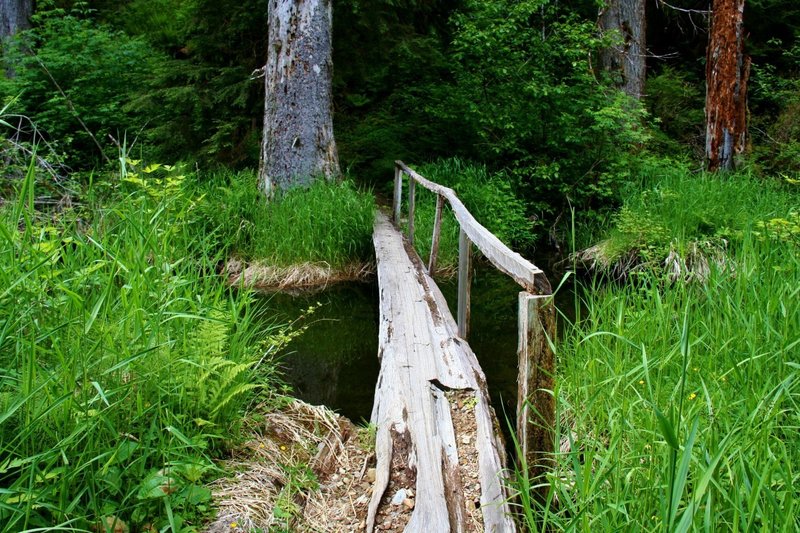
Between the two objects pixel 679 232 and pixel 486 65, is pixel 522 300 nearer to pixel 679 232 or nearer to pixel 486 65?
pixel 679 232

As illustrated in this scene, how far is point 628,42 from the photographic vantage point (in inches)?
412

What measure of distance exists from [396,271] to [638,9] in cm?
787

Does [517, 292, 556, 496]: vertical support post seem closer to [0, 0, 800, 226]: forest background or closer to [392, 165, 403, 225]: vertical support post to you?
[0, 0, 800, 226]: forest background

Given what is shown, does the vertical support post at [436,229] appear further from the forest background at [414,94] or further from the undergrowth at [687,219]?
A: the forest background at [414,94]

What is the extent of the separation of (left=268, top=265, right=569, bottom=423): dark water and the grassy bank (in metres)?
0.80

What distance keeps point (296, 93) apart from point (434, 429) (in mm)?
6200

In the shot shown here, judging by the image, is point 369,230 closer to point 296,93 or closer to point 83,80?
point 296,93

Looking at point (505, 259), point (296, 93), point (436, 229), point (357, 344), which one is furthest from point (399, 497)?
point (296, 93)

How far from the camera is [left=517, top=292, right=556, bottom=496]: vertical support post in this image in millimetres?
2301

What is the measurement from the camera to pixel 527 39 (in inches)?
335

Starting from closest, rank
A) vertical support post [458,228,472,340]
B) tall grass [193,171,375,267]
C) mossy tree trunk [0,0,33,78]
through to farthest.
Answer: vertical support post [458,228,472,340], tall grass [193,171,375,267], mossy tree trunk [0,0,33,78]

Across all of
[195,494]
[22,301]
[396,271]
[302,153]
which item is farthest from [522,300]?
[302,153]

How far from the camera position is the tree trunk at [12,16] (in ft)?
41.3

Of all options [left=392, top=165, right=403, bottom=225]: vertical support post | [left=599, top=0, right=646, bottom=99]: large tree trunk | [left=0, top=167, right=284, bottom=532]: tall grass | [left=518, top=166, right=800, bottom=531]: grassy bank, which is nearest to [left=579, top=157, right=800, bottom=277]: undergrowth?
[left=518, top=166, right=800, bottom=531]: grassy bank
